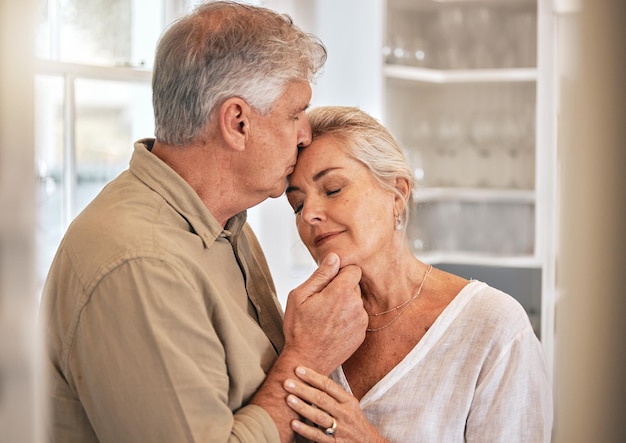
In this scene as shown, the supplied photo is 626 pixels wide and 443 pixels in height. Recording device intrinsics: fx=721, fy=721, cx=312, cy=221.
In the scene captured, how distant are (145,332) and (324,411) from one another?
38cm

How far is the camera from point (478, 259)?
12.8 feet

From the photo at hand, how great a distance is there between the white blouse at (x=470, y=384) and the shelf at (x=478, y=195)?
2478 millimetres

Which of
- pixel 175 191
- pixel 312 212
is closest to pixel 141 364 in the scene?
pixel 175 191

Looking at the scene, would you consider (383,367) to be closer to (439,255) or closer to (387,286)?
(387,286)

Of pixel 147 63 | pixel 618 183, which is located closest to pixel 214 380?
pixel 618 183

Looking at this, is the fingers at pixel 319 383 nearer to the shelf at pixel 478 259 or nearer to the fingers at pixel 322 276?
the fingers at pixel 322 276

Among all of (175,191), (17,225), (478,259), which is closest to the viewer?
(17,225)

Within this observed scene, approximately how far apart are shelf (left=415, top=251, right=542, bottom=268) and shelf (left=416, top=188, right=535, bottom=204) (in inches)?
11.8

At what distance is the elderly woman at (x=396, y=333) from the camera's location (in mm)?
1266

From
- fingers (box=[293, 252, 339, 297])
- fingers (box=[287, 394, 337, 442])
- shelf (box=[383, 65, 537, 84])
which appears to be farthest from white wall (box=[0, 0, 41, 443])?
shelf (box=[383, 65, 537, 84])

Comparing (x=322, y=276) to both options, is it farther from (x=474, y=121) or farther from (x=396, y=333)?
(x=474, y=121)

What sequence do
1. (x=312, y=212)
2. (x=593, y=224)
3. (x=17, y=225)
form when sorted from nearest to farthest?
(x=17, y=225) < (x=593, y=224) < (x=312, y=212)

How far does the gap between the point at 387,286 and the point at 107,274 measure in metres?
0.69

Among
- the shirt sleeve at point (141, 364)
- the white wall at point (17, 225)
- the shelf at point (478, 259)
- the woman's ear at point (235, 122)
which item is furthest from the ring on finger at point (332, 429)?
the shelf at point (478, 259)
